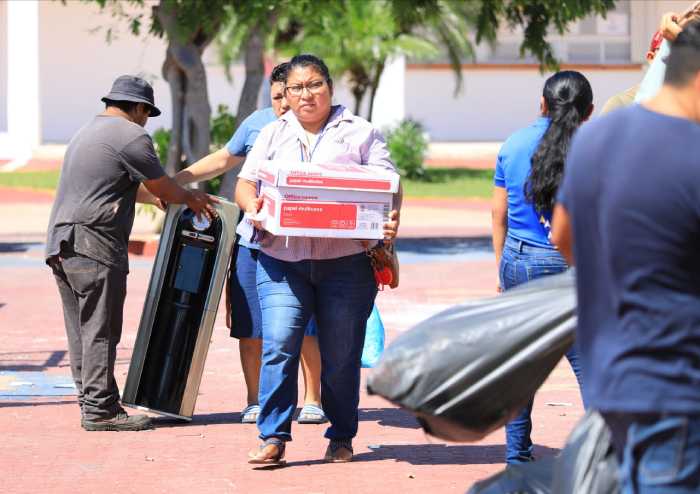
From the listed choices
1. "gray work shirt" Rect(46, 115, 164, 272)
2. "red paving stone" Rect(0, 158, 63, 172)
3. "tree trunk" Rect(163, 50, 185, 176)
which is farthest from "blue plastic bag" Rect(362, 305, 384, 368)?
"red paving stone" Rect(0, 158, 63, 172)

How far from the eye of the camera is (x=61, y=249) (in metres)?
7.14

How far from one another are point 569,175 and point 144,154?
423 centimetres

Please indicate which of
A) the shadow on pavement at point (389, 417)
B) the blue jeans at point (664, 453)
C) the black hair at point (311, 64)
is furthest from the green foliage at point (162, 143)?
the blue jeans at point (664, 453)

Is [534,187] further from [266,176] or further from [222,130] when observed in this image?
[222,130]

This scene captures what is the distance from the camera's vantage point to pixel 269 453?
6344mm

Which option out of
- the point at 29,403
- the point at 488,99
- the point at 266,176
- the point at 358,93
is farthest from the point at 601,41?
the point at 266,176

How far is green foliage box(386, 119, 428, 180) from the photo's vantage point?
3375 cm

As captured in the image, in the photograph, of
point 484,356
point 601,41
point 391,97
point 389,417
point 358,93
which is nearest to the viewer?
point 484,356

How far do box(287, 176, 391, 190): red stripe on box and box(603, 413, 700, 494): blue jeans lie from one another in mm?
3073

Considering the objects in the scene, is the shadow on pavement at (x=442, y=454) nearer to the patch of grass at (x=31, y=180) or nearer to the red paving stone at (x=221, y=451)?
the red paving stone at (x=221, y=451)

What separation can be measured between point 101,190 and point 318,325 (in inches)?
58.8

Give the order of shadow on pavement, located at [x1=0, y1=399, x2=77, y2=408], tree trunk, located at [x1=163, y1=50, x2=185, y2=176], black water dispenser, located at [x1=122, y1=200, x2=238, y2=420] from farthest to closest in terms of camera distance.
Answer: tree trunk, located at [x1=163, y1=50, x2=185, y2=176], shadow on pavement, located at [x1=0, y1=399, x2=77, y2=408], black water dispenser, located at [x1=122, y1=200, x2=238, y2=420]

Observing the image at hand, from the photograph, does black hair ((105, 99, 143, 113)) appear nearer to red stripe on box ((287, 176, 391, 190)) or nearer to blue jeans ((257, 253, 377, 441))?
blue jeans ((257, 253, 377, 441))

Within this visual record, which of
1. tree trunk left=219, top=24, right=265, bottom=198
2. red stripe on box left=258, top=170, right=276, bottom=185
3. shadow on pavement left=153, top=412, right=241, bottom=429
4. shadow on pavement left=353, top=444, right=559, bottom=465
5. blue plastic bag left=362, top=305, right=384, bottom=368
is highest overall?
tree trunk left=219, top=24, right=265, bottom=198
